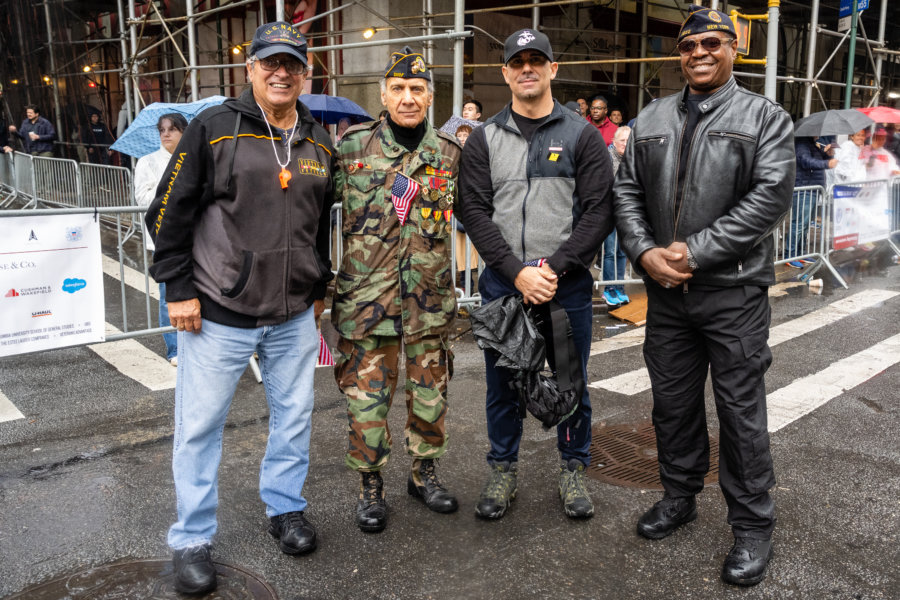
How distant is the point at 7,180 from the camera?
16.4m

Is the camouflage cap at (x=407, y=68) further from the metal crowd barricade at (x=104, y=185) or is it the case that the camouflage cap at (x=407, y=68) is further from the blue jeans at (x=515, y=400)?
the metal crowd barricade at (x=104, y=185)

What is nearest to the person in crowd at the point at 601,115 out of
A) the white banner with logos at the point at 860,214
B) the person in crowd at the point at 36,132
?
the white banner with logos at the point at 860,214

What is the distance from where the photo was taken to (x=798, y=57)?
73.5 feet

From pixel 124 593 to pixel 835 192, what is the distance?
32.7ft

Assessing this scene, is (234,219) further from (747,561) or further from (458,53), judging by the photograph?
(458,53)

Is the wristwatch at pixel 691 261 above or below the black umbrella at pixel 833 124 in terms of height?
below

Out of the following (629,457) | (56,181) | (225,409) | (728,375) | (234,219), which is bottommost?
(629,457)

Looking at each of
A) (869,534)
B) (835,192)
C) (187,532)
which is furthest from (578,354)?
(835,192)

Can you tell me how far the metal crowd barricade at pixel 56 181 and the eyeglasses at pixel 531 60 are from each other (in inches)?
393

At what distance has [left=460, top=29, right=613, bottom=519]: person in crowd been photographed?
3.76m

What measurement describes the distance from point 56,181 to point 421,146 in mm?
11299

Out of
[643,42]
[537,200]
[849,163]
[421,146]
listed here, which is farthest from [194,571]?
[643,42]

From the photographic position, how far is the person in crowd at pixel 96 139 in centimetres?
1791

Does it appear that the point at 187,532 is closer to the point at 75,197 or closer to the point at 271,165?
the point at 271,165
